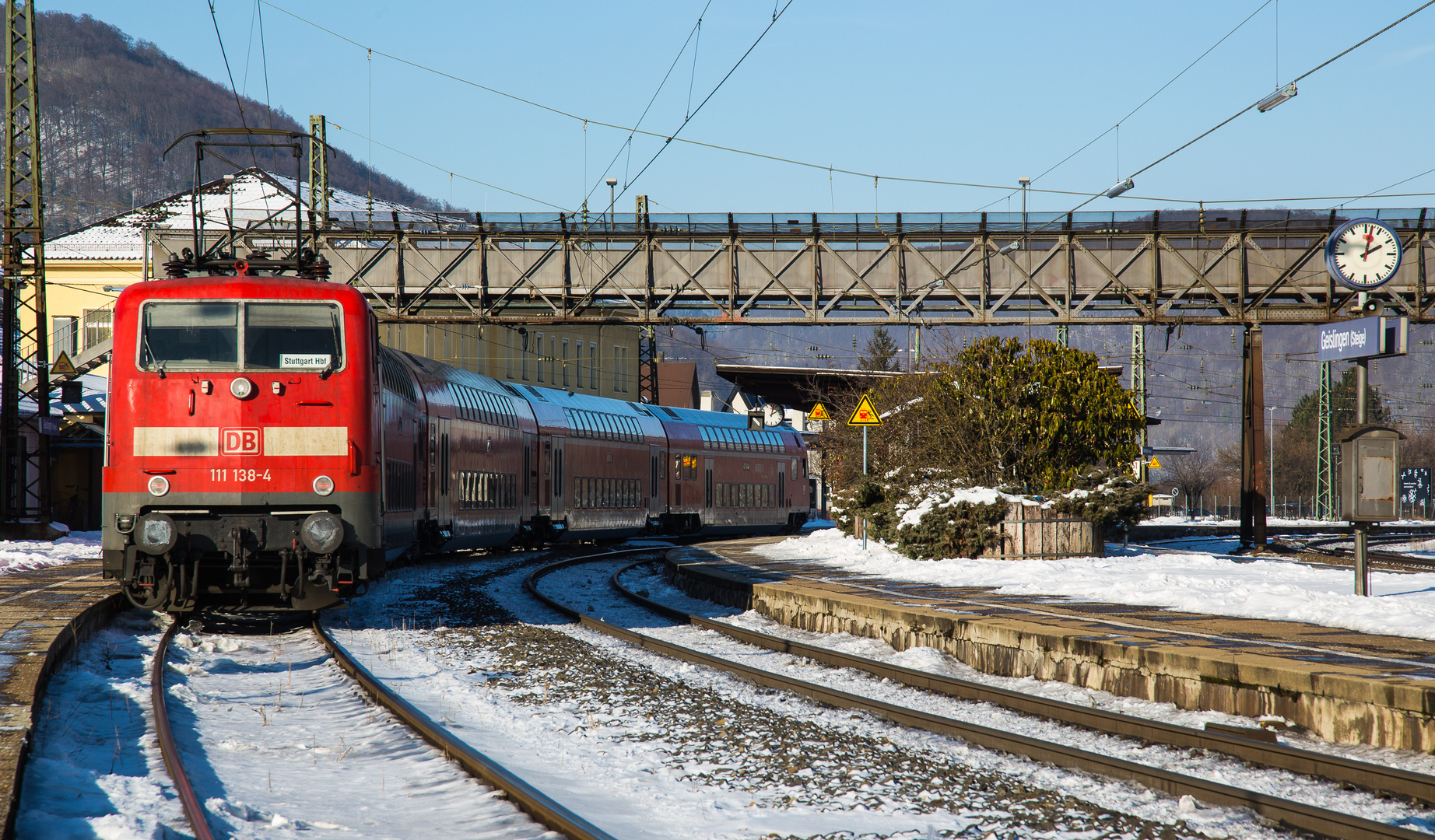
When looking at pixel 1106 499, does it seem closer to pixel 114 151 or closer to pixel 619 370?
pixel 619 370

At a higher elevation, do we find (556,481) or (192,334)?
(192,334)

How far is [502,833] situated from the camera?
5637 millimetres

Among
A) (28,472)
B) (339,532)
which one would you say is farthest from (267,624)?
(28,472)

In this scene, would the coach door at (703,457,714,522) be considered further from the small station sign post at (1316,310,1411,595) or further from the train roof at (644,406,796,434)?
the small station sign post at (1316,310,1411,595)

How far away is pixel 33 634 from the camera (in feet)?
33.5

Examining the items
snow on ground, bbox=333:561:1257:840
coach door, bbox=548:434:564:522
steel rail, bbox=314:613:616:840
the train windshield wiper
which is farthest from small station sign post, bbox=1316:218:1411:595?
coach door, bbox=548:434:564:522

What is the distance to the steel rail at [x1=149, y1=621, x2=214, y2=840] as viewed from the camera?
5371mm

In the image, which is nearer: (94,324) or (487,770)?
(487,770)

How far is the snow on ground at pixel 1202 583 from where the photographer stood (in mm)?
11391

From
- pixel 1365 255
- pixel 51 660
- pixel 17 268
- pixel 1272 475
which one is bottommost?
pixel 1272 475

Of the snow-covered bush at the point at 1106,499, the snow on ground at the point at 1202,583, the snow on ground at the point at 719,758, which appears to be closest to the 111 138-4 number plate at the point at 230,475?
the snow on ground at the point at 719,758

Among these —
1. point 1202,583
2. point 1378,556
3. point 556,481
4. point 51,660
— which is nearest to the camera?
point 51,660

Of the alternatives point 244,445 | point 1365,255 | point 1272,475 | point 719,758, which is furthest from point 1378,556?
point 1272,475

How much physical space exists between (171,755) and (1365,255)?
1526 centimetres
